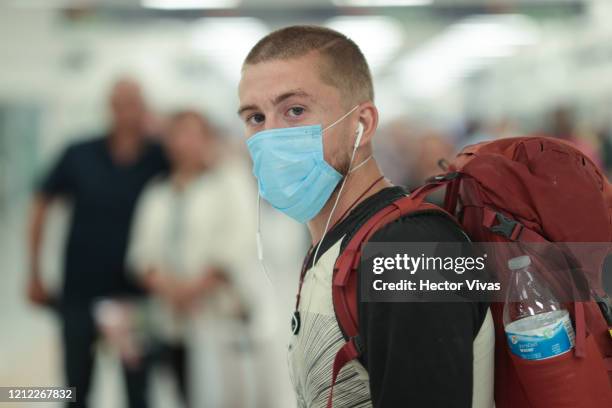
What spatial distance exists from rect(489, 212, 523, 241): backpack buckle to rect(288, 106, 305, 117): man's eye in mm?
436

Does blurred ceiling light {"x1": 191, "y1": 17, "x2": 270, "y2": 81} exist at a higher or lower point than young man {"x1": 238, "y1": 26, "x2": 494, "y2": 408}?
higher

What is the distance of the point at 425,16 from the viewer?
8094mm

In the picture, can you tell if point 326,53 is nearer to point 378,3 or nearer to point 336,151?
point 336,151

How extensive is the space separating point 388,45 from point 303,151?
7813mm

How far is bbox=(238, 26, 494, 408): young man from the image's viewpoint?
1007 mm

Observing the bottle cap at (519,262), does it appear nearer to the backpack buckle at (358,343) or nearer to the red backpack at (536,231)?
the red backpack at (536,231)

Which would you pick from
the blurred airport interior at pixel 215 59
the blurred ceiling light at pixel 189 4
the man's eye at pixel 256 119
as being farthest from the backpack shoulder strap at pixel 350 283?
the blurred ceiling light at pixel 189 4

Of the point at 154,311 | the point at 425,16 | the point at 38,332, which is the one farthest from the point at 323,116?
the point at 425,16

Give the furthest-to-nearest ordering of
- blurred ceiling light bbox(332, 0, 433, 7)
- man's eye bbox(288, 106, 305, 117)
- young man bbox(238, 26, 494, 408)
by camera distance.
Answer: blurred ceiling light bbox(332, 0, 433, 7)
man's eye bbox(288, 106, 305, 117)
young man bbox(238, 26, 494, 408)

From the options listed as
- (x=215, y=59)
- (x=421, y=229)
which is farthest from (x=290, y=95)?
(x=215, y=59)

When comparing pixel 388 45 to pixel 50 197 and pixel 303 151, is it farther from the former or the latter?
pixel 303 151

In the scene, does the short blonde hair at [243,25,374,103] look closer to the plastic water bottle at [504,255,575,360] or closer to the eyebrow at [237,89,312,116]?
the eyebrow at [237,89,312,116]

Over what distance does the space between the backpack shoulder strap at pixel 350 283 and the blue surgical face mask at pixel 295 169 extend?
0.24 meters

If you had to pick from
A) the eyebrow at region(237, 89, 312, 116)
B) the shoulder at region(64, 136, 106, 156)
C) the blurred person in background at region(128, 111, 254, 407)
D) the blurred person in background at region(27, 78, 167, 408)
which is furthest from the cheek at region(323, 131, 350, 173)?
the shoulder at region(64, 136, 106, 156)
